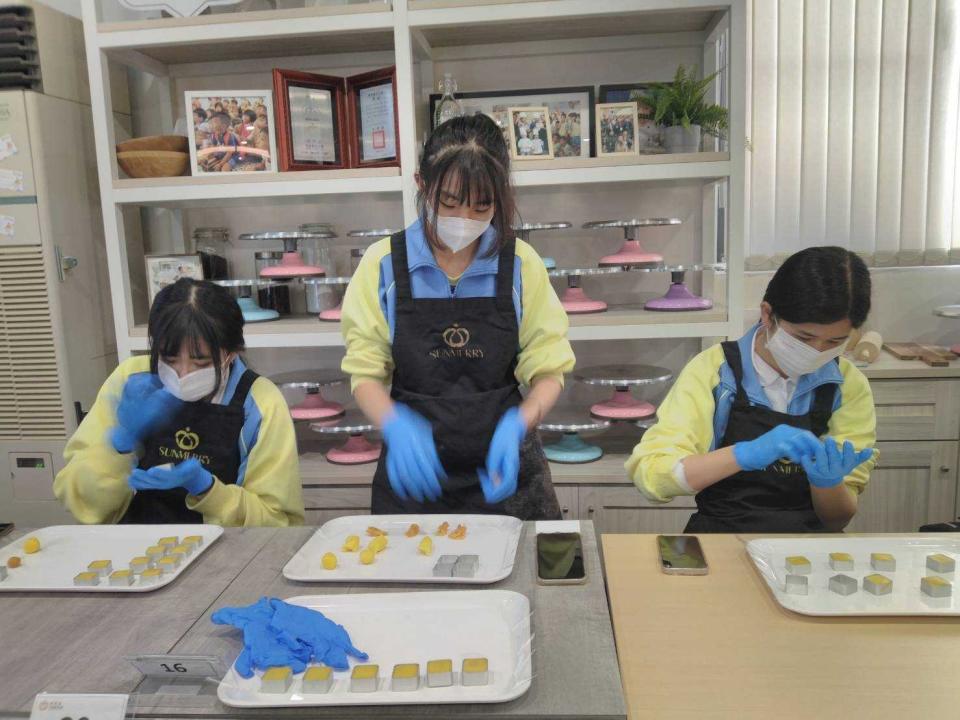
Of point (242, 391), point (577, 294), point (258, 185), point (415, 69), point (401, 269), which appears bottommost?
point (242, 391)

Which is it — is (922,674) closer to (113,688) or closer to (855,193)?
(113,688)

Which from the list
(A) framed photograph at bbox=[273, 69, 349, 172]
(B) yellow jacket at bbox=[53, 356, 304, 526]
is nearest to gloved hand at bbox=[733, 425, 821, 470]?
(B) yellow jacket at bbox=[53, 356, 304, 526]

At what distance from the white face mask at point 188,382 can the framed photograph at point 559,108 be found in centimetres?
120

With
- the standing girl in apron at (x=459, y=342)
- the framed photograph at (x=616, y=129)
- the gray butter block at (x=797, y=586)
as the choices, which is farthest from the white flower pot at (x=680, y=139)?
the gray butter block at (x=797, y=586)

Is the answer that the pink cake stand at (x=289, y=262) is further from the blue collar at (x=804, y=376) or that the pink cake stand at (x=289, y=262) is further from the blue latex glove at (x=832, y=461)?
the blue latex glove at (x=832, y=461)

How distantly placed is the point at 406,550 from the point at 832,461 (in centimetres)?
72

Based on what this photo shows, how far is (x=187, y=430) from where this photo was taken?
57.8 inches

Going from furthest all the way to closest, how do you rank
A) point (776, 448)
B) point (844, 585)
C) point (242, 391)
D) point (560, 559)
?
point (242, 391) < point (776, 448) < point (560, 559) < point (844, 585)

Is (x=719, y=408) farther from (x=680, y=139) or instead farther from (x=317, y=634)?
(x=680, y=139)

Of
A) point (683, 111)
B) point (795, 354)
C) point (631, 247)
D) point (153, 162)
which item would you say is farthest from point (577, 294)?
point (153, 162)

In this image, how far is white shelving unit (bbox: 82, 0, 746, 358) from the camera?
2.08 meters

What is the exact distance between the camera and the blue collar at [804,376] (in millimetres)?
1394

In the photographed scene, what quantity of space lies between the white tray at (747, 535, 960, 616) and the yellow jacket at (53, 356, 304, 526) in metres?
0.87

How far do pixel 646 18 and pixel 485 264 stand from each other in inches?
46.3
